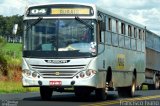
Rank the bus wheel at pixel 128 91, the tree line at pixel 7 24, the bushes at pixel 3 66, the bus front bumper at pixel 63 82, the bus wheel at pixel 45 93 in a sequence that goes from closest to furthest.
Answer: the bus front bumper at pixel 63 82 < the bus wheel at pixel 45 93 < the bus wheel at pixel 128 91 < the bushes at pixel 3 66 < the tree line at pixel 7 24

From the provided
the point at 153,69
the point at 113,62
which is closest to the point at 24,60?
the point at 113,62

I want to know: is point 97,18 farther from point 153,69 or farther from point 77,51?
point 153,69

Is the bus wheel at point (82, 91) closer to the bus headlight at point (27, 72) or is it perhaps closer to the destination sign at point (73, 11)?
the bus headlight at point (27, 72)

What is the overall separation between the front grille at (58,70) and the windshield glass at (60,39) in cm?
38

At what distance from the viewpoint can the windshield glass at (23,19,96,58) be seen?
64.2 feet

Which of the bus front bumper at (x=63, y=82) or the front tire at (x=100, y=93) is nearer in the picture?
the bus front bumper at (x=63, y=82)

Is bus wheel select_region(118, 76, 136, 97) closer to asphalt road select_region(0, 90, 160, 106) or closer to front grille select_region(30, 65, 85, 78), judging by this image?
asphalt road select_region(0, 90, 160, 106)

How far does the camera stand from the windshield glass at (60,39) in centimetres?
1958

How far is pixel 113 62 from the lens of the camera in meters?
22.5

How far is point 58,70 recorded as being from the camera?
64.4 feet

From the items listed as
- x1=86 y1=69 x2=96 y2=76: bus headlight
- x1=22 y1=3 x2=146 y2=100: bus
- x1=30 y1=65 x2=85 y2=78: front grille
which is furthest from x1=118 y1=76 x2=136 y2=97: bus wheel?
x1=30 y1=65 x2=85 y2=78: front grille

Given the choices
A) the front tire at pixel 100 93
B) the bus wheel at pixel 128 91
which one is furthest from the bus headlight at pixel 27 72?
the bus wheel at pixel 128 91

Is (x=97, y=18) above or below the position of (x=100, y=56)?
above

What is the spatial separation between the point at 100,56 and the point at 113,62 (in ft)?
7.63
